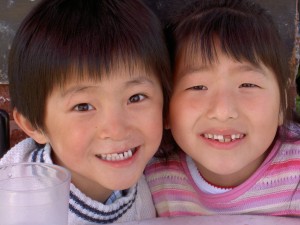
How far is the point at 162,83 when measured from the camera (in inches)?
56.0

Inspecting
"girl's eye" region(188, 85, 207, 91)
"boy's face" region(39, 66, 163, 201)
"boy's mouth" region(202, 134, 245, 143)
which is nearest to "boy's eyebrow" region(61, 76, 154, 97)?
"boy's face" region(39, 66, 163, 201)

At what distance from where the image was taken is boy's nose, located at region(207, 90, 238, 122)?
1.38 m

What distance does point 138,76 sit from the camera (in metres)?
1.35

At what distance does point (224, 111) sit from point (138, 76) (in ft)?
0.78

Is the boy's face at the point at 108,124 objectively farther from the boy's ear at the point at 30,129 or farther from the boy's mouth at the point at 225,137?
the boy's mouth at the point at 225,137

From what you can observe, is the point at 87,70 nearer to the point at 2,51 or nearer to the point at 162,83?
the point at 162,83

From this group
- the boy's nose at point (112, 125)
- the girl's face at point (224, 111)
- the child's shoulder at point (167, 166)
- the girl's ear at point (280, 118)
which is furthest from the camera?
the child's shoulder at point (167, 166)

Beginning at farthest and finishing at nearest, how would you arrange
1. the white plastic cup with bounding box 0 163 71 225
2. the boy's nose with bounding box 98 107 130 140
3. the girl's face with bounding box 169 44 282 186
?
the girl's face with bounding box 169 44 282 186, the boy's nose with bounding box 98 107 130 140, the white plastic cup with bounding box 0 163 71 225

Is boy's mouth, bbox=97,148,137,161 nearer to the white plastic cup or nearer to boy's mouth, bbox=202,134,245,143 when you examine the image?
boy's mouth, bbox=202,134,245,143

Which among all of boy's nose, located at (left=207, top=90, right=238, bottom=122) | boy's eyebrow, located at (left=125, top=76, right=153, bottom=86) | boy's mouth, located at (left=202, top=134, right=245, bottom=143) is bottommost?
boy's mouth, located at (left=202, top=134, right=245, bottom=143)

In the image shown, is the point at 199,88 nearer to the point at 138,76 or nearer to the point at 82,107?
the point at 138,76

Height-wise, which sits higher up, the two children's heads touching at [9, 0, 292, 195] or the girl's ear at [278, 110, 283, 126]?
the two children's heads touching at [9, 0, 292, 195]

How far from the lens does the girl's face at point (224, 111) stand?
4.62ft

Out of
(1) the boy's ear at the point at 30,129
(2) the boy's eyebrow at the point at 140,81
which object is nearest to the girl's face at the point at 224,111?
(2) the boy's eyebrow at the point at 140,81
